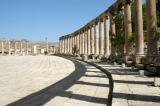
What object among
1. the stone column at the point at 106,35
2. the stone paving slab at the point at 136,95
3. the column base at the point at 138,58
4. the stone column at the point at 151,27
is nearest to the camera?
the stone paving slab at the point at 136,95

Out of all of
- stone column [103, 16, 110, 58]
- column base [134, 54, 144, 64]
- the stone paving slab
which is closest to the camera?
the stone paving slab

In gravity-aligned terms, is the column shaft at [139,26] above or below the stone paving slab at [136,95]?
above

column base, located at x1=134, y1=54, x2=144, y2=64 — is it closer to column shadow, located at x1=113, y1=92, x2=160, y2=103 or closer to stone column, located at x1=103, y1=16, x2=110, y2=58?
column shadow, located at x1=113, y1=92, x2=160, y2=103

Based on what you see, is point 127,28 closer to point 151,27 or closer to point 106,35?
point 151,27

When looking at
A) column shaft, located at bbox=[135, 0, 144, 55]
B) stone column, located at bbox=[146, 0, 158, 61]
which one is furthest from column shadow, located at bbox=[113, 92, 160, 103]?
column shaft, located at bbox=[135, 0, 144, 55]

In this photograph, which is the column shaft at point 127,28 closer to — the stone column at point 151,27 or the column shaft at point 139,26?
the column shaft at point 139,26

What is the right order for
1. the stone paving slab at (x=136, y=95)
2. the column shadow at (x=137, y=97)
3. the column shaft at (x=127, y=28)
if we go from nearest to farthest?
the stone paving slab at (x=136, y=95) < the column shadow at (x=137, y=97) < the column shaft at (x=127, y=28)

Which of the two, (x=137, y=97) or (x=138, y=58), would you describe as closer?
(x=137, y=97)

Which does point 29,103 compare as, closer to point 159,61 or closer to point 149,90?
point 149,90

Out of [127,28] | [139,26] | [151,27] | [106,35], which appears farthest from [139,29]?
[106,35]

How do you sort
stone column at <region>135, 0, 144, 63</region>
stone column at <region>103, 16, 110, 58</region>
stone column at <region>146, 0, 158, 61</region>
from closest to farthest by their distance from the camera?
stone column at <region>146, 0, 158, 61</region> → stone column at <region>135, 0, 144, 63</region> → stone column at <region>103, 16, 110, 58</region>

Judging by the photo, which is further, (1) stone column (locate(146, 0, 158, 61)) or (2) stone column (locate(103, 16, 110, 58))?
(2) stone column (locate(103, 16, 110, 58))

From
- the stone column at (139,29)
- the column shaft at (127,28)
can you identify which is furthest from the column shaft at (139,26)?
the column shaft at (127,28)

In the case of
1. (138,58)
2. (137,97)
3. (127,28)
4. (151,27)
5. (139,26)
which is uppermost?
(127,28)
